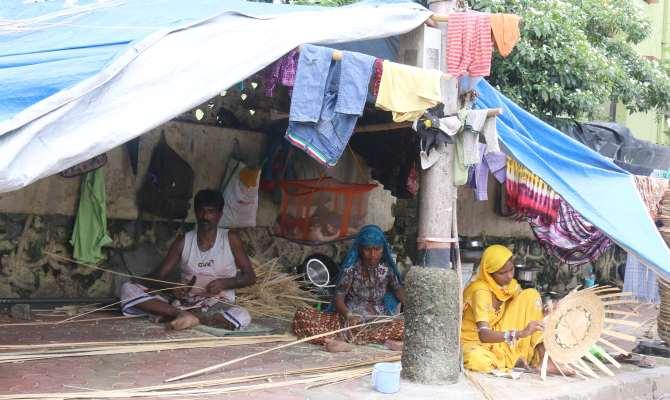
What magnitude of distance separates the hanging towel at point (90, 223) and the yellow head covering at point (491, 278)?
10.9 ft

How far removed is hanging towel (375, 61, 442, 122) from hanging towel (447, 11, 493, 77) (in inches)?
11.3

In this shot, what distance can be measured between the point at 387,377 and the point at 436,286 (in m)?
0.70

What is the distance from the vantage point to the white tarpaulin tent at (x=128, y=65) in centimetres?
376

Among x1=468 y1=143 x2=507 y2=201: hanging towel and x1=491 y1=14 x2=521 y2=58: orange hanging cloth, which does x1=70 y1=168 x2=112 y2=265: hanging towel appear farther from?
x1=491 y1=14 x2=521 y2=58: orange hanging cloth

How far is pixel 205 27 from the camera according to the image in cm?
454

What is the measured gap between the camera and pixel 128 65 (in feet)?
13.4

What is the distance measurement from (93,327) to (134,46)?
3.13 meters

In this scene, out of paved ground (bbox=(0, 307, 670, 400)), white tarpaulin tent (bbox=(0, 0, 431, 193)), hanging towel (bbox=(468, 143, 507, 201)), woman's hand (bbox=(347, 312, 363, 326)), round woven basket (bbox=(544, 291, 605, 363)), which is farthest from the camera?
hanging towel (bbox=(468, 143, 507, 201))

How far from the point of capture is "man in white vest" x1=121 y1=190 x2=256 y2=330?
6867mm

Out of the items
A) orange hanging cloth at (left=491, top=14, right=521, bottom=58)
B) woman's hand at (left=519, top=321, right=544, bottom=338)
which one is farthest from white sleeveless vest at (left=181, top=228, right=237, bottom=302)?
orange hanging cloth at (left=491, top=14, right=521, bottom=58)

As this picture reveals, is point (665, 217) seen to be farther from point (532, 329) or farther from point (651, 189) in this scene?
point (532, 329)

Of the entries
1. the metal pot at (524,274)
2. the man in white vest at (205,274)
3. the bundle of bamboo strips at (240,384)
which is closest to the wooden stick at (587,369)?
the bundle of bamboo strips at (240,384)

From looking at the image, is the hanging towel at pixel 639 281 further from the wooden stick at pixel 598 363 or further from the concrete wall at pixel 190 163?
the wooden stick at pixel 598 363

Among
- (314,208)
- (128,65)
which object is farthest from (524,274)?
(128,65)
